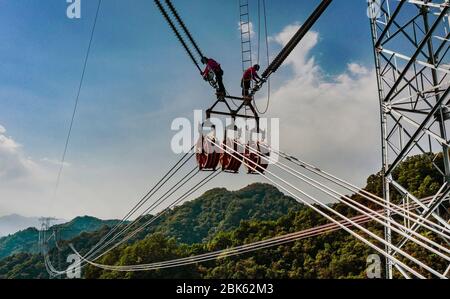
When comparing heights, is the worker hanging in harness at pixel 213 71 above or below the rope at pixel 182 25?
below

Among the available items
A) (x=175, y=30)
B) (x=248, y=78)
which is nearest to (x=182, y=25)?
(x=175, y=30)

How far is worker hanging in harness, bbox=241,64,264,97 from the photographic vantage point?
38.6 ft

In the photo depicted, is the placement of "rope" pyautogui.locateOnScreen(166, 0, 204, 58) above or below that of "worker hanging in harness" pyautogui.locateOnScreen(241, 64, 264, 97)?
above

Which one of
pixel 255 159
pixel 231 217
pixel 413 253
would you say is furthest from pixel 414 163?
pixel 231 217

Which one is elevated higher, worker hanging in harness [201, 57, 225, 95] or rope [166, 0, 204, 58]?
rope [166, 0, 204, 58]

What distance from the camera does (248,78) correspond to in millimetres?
11828

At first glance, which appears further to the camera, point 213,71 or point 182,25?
point 213,71

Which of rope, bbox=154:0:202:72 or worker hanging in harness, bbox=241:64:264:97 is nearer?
rope, bbox=154:0:202:72

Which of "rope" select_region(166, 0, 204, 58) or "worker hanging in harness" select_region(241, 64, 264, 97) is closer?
"rope" select_region(166, 0, 204, 58)

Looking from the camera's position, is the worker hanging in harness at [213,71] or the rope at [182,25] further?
the worker hanging in harness at [213,71]

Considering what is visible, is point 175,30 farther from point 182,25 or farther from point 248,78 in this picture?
point 248,78

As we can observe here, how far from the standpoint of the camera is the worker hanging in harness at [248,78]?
11773 mm
